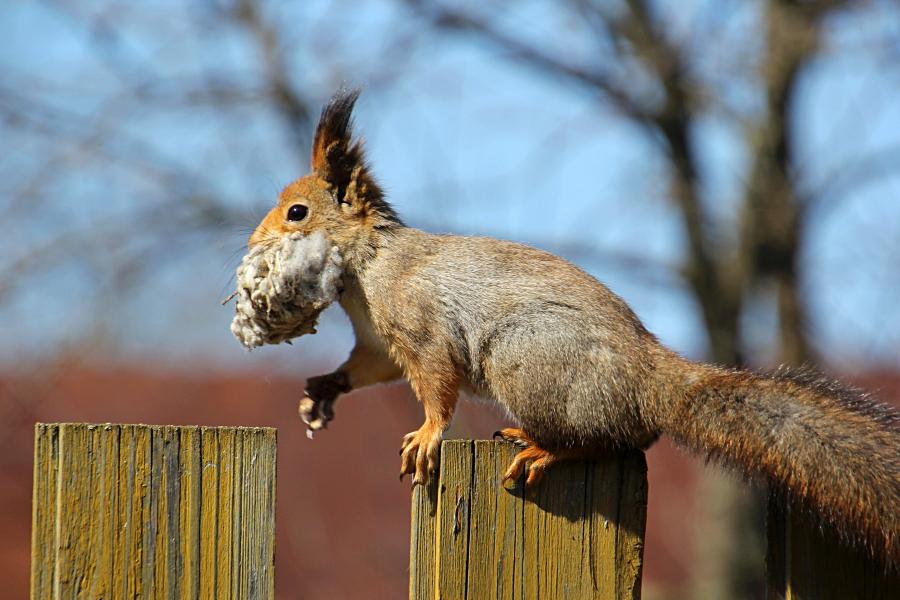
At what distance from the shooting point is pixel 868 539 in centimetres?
192

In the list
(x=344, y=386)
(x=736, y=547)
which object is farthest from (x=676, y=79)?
(x=344, y=386)

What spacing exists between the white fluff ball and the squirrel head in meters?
0.15

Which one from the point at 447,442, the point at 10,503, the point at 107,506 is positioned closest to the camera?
the point at 107,506

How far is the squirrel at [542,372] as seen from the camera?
199cm

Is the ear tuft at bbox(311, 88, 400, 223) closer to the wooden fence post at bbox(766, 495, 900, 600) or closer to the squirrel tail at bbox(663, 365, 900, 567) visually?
the squirrel tail at bbox(663, 365, 900, 567)

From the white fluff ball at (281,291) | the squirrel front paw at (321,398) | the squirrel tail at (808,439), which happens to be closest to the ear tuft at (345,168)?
the white fluff ball at (281,291)

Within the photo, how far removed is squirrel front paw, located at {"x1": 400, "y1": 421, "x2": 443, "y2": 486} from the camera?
2053 millimetres

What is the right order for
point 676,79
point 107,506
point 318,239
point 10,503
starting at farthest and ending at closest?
point 10,503 → point 676,79 → point 318,239 → point 107,506

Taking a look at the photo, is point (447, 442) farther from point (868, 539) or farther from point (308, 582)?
point (308, 582)

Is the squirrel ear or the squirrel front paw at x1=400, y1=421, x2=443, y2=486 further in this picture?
the squirrel ear

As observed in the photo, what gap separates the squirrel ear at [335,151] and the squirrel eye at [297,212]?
102 mm

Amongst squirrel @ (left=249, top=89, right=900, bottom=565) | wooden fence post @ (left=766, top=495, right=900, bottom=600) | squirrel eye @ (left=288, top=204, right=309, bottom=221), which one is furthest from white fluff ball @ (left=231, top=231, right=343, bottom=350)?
wooden fence post @ (left=766, top=495, right=900, bottom=600)

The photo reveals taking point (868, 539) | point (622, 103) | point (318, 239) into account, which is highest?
point (622, 103)

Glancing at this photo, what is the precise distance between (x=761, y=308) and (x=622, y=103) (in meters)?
1.48
